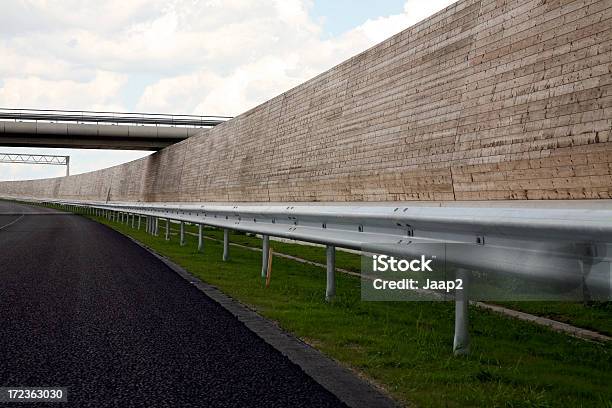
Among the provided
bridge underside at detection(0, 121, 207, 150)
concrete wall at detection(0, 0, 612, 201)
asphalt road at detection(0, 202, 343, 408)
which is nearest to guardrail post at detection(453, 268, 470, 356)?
asphalt road at detection(0, 202, 343, 408)

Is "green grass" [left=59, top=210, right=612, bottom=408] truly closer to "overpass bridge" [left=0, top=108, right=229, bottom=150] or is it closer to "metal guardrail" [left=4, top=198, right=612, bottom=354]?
"metal guardrail" [left=4, top=198, right=612, bottom=354]

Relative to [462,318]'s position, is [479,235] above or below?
above

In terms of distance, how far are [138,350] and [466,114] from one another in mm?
9330

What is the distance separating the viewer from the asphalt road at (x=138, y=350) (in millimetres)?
3906

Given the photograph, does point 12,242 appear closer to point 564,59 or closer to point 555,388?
point 564,59

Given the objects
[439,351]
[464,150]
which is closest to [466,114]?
[464,150]

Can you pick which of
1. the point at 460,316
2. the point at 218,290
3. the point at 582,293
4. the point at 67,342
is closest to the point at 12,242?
the point at 218,290

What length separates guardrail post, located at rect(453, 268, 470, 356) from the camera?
4.90 m

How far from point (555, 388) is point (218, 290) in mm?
5285

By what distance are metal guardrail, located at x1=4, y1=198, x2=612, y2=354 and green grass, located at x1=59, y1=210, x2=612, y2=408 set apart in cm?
43

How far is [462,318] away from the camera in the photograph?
4961mm

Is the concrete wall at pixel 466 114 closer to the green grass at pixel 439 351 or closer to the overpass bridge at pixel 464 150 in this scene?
the overpass bridge at pixel 464 150

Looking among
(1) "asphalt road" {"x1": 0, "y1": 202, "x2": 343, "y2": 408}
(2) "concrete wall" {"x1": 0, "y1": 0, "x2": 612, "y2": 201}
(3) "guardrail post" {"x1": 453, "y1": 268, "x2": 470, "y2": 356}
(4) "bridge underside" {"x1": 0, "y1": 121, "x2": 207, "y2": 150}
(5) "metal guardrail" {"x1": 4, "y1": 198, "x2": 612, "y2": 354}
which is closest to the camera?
(5) "metal guardrail" {"x1": 4, "y1": 198, "x2": 612, "y2": 354}

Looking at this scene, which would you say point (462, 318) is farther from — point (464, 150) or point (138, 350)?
point (464, 150)
